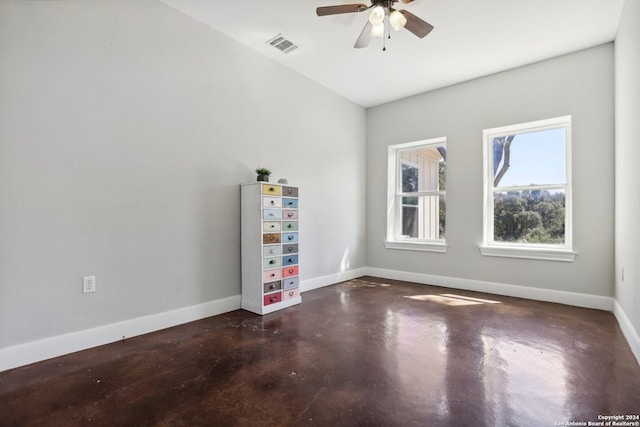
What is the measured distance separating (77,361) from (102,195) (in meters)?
1.16

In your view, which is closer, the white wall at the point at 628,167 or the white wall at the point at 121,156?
the white wall at the point at 121,156

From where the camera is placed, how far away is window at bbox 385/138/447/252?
4367mm

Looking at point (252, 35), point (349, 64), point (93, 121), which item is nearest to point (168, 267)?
point (93, 121)

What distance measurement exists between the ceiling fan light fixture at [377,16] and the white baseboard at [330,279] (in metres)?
2.88

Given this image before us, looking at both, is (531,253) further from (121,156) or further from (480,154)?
(121,156)

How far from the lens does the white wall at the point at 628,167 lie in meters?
2.10

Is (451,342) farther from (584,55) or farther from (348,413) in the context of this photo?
(584,55)

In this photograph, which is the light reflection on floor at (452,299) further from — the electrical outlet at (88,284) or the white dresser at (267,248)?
the electrical outlet at (88,284)

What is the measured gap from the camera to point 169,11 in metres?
2.65

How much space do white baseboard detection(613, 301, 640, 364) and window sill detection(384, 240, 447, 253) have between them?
1.75 meters

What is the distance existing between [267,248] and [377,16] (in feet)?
7.27

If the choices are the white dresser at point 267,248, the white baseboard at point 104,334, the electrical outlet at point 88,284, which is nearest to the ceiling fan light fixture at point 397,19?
the white dresser at point 267,248

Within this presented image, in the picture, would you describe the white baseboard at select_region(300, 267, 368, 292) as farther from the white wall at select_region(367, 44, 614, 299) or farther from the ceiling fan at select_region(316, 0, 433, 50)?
the ceiling fan at select_region(316, 0, 433, 50)

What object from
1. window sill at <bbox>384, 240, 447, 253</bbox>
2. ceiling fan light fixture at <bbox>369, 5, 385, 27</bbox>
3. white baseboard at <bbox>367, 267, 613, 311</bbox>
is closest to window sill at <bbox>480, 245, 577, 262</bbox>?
white baseboard at <bbox>367, 267, 613, 311</bbox>
